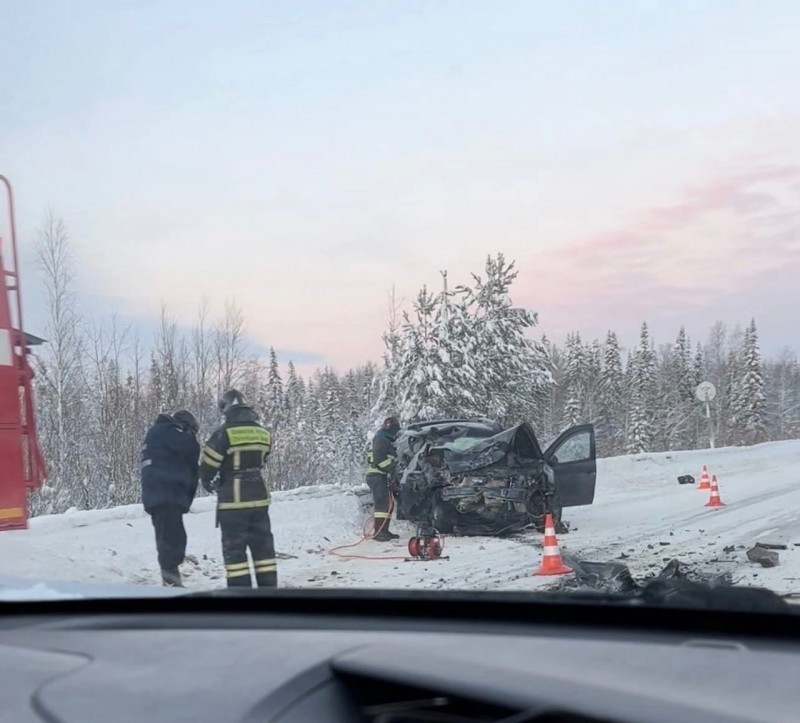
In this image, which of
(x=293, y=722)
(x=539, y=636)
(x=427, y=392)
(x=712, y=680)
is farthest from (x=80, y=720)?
(x=427, y=392)

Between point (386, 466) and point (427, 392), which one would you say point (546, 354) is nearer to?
point (427, 392)

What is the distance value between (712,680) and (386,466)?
11.9 m

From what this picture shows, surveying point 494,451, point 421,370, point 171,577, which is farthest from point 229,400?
point 421,370

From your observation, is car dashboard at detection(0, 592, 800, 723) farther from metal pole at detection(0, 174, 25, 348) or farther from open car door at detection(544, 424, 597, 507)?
open car door at detection(544, 424, 597, 507)

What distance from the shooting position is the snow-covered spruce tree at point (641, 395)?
51.3m

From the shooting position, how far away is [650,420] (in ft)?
175

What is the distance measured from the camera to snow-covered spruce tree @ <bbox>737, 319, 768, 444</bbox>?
174 feet

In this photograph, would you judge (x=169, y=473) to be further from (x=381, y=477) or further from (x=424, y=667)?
(x=424, y=667)

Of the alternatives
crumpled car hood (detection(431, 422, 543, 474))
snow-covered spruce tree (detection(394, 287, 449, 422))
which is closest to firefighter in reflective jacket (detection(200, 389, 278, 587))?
crumpled car hood (detection(431, 422, 543, 474))

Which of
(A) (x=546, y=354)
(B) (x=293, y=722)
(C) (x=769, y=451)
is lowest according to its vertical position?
(C) (x=769, y=451)

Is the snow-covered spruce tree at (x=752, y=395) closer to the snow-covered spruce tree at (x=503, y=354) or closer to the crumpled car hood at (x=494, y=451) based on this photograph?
the snow-covered spruce tree at (x=503, y=354)

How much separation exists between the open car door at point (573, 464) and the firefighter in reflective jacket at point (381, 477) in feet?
7.98

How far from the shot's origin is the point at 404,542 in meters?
12.7

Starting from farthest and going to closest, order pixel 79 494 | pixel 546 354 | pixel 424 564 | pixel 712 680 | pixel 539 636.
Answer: pixel 546 354, pixel 79 494, pixel 424 564, pixel 539 636, pixel 712 680
